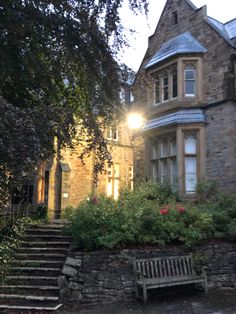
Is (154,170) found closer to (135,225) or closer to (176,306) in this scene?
(135,225)

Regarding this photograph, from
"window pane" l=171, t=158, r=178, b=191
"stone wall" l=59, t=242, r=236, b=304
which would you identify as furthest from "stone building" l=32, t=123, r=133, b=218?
"stone wall" l=59, t=242, r=236, b=304

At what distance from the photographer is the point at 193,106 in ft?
53.6

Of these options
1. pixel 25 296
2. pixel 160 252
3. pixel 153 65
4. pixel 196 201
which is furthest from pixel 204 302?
pixel 153 65

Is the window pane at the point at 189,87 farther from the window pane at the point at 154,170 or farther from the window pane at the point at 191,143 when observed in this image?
the window pane at the point at 154,170

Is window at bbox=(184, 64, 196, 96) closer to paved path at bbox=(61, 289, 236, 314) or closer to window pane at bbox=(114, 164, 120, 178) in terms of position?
paved path at bbox=(61, 289, 236, 314)

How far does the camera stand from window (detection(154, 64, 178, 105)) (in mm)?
17047

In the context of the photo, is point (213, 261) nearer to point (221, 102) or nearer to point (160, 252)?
point (160, 252)

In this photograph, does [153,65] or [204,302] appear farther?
[153,65]

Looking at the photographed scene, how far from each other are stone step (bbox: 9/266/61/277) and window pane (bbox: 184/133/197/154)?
7.84 metres

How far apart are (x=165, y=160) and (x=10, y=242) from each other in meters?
7.72

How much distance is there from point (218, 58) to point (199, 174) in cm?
466

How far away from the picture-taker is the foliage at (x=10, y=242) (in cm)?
1071

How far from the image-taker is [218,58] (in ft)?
52.5

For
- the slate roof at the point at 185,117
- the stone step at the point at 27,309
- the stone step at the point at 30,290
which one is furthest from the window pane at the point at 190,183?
the stone step at the point at 27,309
